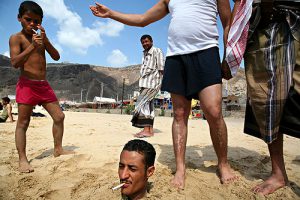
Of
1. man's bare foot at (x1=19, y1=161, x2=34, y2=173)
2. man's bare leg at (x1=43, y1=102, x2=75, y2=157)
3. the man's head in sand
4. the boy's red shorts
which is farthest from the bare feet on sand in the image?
the man's head in sand

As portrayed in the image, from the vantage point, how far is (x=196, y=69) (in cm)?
212

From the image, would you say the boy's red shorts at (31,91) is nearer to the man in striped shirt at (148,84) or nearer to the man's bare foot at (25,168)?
the man's bare foot at (25,168)

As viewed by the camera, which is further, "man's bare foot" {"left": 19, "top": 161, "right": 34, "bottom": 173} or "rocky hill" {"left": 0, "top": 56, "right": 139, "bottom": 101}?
"rocky hill" {"left": 0, "top": 56, "right": 139, "bottom": 101}

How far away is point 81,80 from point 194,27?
101514 mm

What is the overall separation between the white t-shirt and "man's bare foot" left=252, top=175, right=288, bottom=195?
1.18m

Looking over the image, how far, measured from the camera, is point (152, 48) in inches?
194

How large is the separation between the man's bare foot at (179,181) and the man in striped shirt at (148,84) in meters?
2.66

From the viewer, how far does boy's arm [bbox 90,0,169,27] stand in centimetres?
260

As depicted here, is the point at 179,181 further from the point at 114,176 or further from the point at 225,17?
the point at 225,17

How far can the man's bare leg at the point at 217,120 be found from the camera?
2.04m

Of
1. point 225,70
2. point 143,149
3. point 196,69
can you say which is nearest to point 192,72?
point 196,69

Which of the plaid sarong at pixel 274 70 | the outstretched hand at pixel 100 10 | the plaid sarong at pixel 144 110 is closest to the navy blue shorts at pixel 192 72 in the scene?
the plaid sarong at pixel 274 70

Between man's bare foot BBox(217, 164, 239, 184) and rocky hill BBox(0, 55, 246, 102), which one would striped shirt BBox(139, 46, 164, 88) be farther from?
rocky hill BBox(0, 55, 246, 102)

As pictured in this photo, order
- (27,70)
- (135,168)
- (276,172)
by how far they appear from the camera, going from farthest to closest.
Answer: (27,70), (276,172), (135,168)
